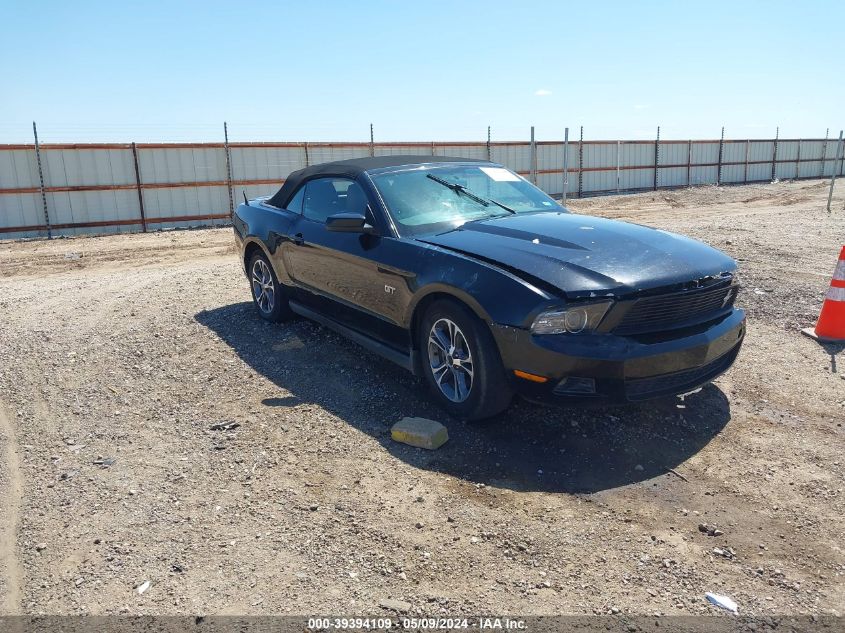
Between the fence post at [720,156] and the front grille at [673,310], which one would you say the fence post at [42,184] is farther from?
the fence post at [720,156]

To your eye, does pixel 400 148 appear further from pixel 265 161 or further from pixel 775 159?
pixel 775 159

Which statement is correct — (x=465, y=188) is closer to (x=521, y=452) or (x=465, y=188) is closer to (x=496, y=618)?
(x=521, y=452)

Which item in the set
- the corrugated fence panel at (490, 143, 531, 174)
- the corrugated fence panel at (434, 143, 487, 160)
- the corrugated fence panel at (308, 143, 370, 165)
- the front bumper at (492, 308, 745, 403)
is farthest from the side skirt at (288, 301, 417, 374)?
the corrugated fence panel at (490, 143, 531, 174)

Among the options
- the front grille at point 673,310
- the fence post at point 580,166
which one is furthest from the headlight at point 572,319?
the fence post at point 580,166

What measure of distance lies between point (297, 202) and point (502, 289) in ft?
9.59

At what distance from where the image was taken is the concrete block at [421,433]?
3932 millimetres

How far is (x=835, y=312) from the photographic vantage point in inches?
221

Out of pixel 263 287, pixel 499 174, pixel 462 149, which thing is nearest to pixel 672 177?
pixel 462 149

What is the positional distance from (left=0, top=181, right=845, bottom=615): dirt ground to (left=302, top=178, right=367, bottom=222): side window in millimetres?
1124

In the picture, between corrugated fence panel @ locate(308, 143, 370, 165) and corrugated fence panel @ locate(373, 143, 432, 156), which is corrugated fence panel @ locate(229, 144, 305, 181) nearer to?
corrugated fence panel @ locate(308, 143, 370, 165)

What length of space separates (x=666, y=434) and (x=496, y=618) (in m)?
1.97

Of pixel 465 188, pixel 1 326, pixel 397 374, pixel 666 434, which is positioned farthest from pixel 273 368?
pixel 1 326

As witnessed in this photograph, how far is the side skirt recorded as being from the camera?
454 centimetres

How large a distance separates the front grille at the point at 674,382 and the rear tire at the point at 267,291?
140 inches
